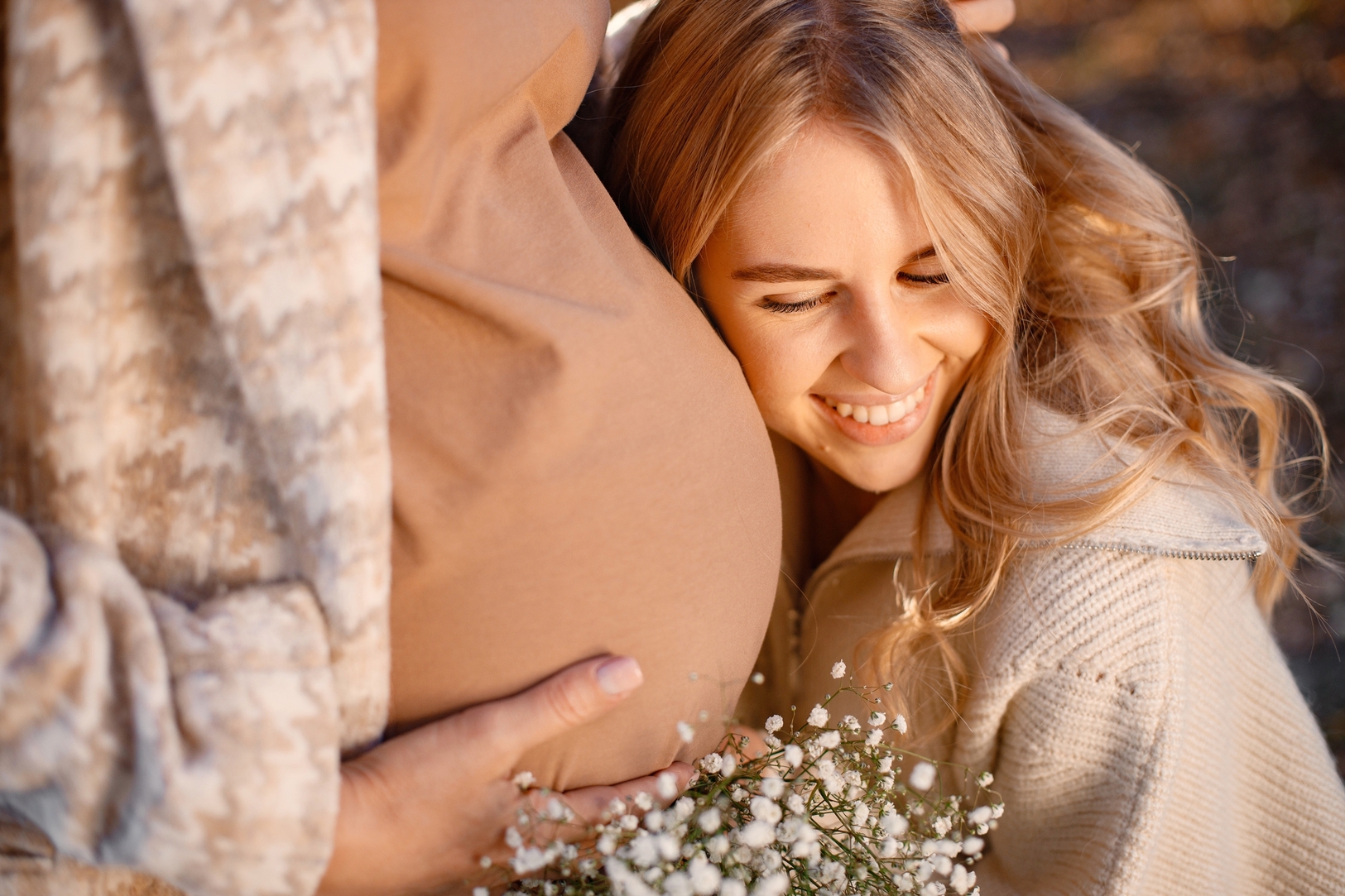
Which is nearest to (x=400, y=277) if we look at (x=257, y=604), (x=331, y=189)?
(x=331, y=189)

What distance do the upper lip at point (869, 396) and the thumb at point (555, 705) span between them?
0.70 meters

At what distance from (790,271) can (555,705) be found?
760mm

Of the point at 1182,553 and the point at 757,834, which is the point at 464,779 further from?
the point at 1182,553

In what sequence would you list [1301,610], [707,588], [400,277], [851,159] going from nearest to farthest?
[400,277] → [707,588] → [851,159] → [1301,610]

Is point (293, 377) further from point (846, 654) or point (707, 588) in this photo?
Answer: point (846, 654)

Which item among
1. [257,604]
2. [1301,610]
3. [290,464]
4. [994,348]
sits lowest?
[1301,610]

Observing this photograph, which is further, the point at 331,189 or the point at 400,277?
the point at 400,277

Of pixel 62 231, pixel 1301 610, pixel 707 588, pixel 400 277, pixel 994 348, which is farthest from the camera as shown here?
pixel 1301 610

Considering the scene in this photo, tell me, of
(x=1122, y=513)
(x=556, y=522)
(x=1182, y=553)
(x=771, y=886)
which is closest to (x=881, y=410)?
(x=1122, y=513)

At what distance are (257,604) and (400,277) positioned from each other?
425 millimetres

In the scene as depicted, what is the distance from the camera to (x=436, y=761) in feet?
3.92

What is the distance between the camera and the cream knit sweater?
154 cm

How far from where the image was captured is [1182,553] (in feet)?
5.02

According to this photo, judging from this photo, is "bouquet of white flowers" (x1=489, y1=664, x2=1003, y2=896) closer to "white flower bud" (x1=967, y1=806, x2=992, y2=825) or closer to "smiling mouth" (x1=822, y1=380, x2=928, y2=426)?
"white flower bud" (x1=967, y1=806, x2=992, y2=825)
